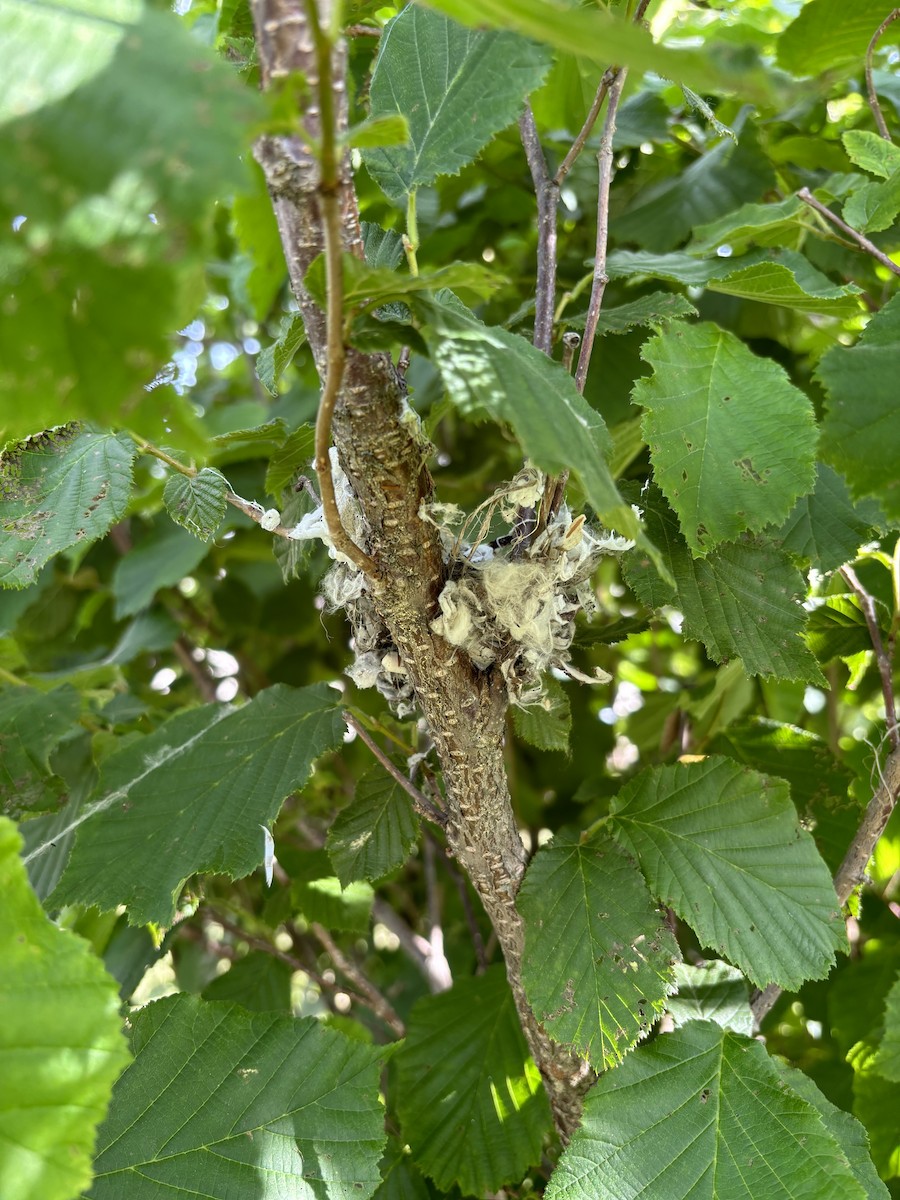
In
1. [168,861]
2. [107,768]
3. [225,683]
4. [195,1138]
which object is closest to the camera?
[195,1138]

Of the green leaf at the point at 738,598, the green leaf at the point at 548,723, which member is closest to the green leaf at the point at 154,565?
the green leaf at the point at 548,723

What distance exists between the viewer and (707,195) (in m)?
1.08

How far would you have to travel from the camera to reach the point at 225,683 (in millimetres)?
1505

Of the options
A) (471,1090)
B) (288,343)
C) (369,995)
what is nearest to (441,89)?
(288,343)

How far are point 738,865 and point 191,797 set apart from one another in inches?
17.8

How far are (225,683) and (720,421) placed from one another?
1.04 m

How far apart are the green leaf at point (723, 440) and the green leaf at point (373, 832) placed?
357 millimetres

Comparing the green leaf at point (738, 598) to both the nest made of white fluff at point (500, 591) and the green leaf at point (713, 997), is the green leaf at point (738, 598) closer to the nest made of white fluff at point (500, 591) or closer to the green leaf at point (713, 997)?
the nest made of white fluff at point (500, 591)

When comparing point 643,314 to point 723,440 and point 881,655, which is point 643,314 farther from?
point 881,655

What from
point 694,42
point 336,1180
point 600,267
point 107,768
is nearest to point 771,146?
point 694,42

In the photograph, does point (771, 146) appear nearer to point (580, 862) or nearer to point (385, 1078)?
point (580, 862)

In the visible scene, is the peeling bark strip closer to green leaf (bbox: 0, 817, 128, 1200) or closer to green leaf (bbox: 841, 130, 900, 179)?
green leaf (bbox: 0, 817, 128, 1200)

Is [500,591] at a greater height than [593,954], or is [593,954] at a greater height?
[500,591]

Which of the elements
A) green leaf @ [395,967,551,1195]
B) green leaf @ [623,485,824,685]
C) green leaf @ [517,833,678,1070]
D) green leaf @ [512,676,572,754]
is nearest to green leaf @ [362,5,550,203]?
green leaf @ [623,485,824,685]
